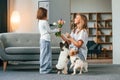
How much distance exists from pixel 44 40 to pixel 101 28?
286 inches

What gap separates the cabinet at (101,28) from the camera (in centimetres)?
1168

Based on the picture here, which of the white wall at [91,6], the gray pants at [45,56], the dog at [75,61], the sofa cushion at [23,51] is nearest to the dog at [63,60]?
the dog at [75,61]

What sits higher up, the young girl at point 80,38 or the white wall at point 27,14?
the white wall at point 27,14

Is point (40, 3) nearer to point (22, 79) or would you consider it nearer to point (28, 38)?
point (28, 38)

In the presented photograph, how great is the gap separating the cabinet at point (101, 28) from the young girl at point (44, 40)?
688 cm

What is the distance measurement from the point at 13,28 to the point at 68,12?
5.21 ft

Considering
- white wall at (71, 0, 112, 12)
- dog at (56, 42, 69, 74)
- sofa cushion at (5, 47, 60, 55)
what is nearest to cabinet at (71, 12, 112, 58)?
white wall at (71, 0, 112, 12)

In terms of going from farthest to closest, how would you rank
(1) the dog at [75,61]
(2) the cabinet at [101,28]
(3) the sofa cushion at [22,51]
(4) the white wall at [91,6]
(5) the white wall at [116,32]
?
1. (4) the white wall at [91,6]
2. (2) the cabinet at [101,28]
3. (5) the white wall at [116,32]
4. (3) the sofa cushion at [22,51]
5. (1) the dog at [75,61]

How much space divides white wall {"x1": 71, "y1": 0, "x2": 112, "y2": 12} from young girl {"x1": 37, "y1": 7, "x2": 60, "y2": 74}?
728 centimetres

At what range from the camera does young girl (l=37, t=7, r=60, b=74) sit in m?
4.82

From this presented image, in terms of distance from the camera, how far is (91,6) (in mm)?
11945

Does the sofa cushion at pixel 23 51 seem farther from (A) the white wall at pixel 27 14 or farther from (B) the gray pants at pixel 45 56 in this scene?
(A) the white wall at pixel 27 14

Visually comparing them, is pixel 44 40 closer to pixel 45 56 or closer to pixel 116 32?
pixel 45 56

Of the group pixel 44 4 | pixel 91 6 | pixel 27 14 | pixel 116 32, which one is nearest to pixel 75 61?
pixel 116 32
